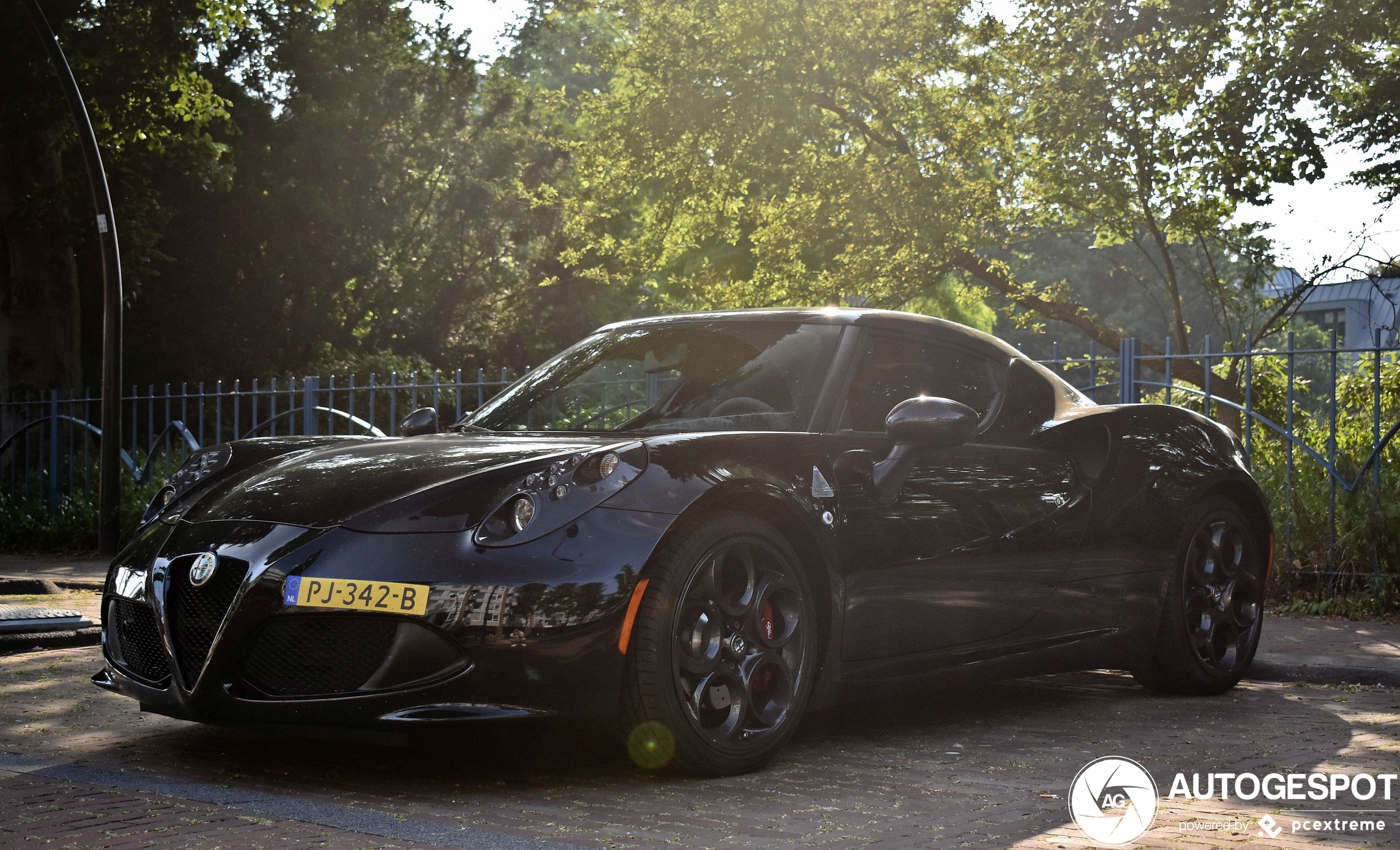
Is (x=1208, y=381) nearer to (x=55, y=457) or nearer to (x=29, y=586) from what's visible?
(x=29, y=586)

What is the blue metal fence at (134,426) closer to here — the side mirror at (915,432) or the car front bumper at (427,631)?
the side mirror at (915,432)

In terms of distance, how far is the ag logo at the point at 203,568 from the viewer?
167 inches

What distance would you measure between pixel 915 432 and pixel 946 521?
0.41 m

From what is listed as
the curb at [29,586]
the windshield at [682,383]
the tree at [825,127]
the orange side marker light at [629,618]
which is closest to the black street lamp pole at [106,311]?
the curb at [29,586]

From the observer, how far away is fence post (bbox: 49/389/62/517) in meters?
16.5

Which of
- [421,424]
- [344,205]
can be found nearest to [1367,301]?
[421,424]

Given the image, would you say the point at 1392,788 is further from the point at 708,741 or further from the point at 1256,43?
the point at 1256,43

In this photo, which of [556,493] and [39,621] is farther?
[39,621]

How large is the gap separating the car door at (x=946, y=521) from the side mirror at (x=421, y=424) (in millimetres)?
1619

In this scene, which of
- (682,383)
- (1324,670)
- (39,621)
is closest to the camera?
(682,383)

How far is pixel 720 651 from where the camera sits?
14.3 ft

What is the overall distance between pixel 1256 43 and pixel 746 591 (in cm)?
1428

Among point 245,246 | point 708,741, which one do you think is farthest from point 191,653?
point 245,246

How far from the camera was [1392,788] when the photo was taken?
4.31 metres
